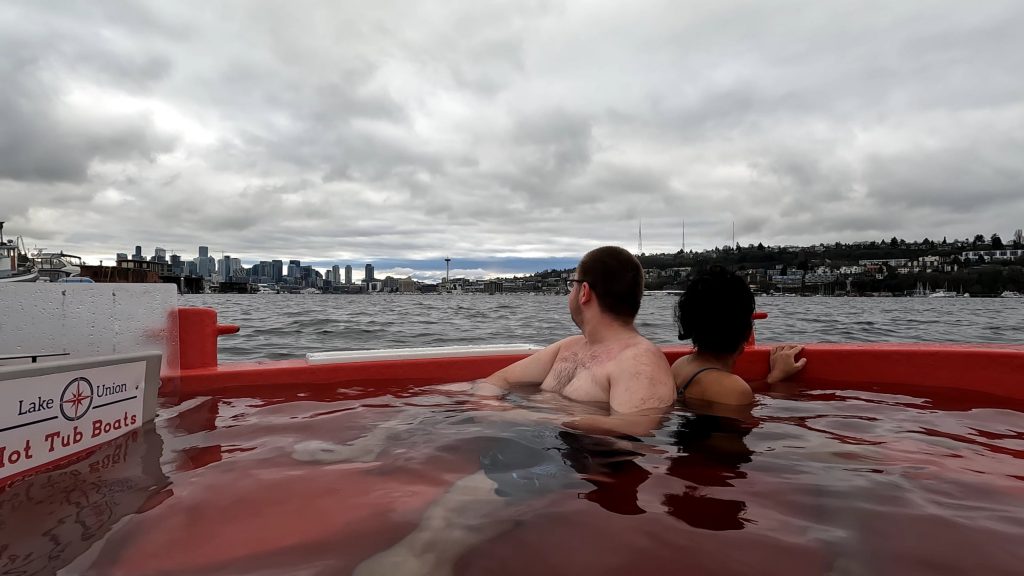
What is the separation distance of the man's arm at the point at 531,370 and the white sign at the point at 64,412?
2185 mm

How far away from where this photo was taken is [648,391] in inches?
113

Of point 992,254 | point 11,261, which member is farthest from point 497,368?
point 992,254

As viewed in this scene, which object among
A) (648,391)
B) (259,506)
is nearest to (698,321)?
(648,391)

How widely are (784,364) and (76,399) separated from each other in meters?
4.65

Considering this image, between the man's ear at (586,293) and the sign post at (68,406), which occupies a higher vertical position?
the man's ear at (586,293)

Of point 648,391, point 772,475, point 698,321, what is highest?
point 698,321

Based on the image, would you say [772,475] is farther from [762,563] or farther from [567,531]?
[567,531]

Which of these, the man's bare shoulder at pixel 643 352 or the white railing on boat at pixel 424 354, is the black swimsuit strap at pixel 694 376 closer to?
the man's bare shoulder at pixel 643 352

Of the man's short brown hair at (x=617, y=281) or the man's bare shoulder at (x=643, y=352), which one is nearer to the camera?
the man's bare shoulder at (x=643, y=352)

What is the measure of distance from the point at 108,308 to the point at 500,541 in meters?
3.38

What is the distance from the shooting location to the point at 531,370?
379 cm

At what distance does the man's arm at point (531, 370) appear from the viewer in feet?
12.4

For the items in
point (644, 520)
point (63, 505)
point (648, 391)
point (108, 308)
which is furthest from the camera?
point (108, 308)

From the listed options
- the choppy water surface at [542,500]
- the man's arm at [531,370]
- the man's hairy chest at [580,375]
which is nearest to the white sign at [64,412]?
the choppy water surface at [542,500]
